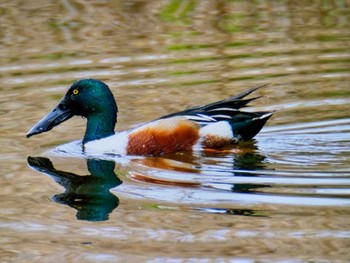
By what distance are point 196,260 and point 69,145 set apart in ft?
11.2

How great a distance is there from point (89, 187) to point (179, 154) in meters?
1.21

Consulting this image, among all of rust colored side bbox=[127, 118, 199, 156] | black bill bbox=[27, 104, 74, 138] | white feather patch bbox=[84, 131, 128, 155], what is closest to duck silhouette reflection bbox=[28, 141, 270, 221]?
rust colored side bbox=[127, 118, 199, 156]

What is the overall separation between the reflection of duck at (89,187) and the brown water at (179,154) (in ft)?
0.05

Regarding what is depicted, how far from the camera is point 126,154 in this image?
29.6 ft

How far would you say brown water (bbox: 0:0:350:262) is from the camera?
21.2 ft

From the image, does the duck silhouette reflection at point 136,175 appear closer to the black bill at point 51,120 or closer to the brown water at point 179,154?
the brown water at point 179,154

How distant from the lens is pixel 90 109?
944 centimetres

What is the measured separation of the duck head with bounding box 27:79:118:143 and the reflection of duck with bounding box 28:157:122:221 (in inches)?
20.3

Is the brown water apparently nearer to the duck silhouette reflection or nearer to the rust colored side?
the duck silhouette reflection

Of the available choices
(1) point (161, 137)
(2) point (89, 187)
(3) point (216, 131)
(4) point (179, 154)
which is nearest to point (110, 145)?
(1) point (161, 137)

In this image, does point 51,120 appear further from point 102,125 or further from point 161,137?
point 161,137

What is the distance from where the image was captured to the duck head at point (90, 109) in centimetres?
934

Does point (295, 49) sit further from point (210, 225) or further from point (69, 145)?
point (210, 225)

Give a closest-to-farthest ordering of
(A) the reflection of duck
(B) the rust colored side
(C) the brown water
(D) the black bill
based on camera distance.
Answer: (C) the brown water → (A) the reflection of duck → (B) the rust colored side → (D) the black bill
